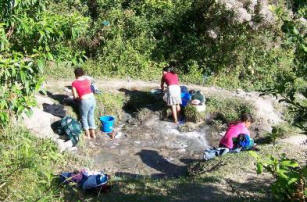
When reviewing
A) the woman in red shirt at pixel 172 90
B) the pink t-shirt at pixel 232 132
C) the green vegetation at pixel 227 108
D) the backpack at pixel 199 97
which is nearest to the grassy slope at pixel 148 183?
the pink t-shirt at pixel 232 132

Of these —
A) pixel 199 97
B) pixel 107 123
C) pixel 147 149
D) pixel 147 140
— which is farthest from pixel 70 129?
pixel 199 97

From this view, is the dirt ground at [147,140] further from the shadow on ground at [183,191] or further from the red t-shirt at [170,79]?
the red t-shirt at [170,79]

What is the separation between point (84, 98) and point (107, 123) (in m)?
0.99

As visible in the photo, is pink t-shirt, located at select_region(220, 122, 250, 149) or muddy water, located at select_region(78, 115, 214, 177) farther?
muddy water, located at select_region(78, 115, 214, 177)

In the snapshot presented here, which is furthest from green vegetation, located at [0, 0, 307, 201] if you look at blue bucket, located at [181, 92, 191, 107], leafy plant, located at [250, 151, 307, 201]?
leafy plant, located at [250, 151, 307, 201]

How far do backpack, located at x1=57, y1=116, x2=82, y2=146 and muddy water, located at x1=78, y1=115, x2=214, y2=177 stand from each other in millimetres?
316

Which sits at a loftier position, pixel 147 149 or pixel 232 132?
pixel 232 132

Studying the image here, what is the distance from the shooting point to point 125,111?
35.6 ft

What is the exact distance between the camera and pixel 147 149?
9383 mm

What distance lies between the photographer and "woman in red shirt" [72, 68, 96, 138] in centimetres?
902

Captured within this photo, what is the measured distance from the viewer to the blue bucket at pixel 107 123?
974 cm

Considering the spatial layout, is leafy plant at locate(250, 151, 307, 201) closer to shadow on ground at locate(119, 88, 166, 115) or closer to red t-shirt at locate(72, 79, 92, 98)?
red t-shirt at locate(72, 79, 92, 98)

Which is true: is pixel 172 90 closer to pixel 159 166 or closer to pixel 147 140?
pixel 147 140

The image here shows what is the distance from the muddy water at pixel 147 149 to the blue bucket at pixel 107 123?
13 cm
